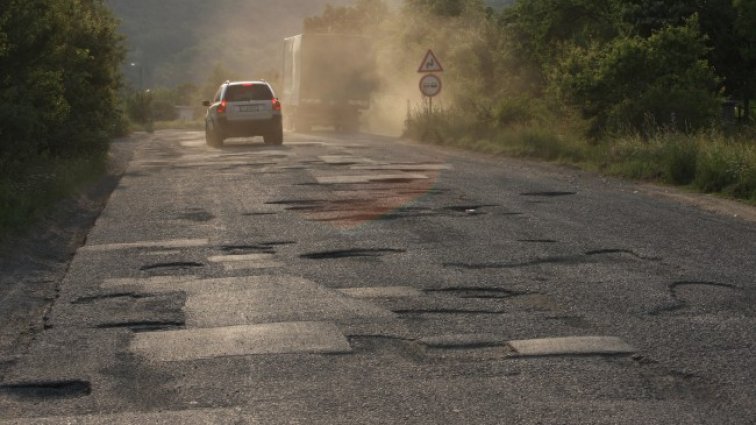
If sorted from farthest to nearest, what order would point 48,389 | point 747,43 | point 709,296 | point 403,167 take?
point 747,43 < point 403,167 < point 709,296 < point 48,389

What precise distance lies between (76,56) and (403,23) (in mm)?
37407

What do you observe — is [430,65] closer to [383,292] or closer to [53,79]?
[53,79]

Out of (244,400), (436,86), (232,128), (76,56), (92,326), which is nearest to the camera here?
(244,400)

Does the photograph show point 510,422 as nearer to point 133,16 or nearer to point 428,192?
point 428,192

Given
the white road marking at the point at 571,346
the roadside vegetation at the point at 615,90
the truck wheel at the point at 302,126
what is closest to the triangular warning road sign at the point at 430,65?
the roadside vegetation at the point at 615,90

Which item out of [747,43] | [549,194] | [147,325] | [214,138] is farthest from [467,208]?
[747,43]

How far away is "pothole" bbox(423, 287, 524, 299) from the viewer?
7562 mm

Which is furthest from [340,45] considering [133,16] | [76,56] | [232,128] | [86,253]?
[133,16]

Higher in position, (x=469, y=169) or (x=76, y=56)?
(x=76, y=56)

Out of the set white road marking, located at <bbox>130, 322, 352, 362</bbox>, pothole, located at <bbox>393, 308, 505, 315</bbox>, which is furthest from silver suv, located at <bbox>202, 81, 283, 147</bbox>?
white road marking, located at <bbox>130, 322, 352, 362</bbox>

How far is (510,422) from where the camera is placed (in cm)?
475

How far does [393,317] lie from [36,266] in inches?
159

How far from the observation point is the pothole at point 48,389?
17.5 ft

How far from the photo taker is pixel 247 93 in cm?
2884
